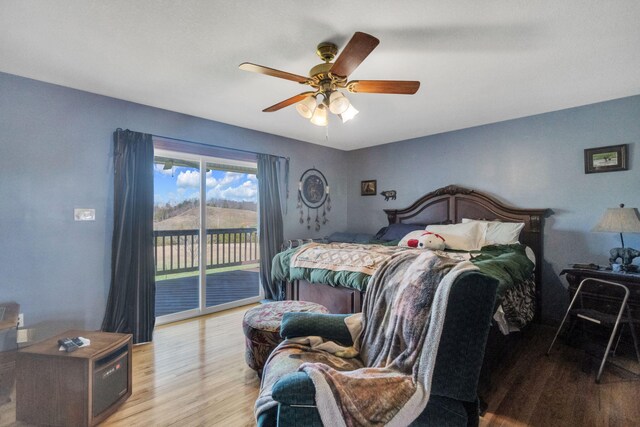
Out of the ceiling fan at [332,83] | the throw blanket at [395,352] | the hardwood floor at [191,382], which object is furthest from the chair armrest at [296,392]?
the ceiling fan at [332,83]

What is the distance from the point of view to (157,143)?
11.0 ft

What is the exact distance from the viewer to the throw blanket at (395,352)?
1.05m

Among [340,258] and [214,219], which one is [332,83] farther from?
[214,219]

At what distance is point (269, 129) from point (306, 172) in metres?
0.99

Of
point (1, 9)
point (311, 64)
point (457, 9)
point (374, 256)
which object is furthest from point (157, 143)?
point (457, 9)

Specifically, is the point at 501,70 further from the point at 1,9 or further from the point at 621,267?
the point at 1,9

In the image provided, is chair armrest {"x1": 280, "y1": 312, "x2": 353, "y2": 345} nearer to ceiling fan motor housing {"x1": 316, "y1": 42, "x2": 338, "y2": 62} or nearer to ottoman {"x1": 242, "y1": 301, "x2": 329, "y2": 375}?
ottoman {"x1": 242, "y1": 301, "x2": 329, "y2": 375}

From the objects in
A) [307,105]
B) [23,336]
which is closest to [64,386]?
[23,336]

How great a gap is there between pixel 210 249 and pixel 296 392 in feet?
14.0

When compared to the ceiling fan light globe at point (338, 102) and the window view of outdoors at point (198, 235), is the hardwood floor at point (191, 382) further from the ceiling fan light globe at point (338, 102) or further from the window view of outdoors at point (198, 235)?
the ceiling fan light globe at point (338, 102)

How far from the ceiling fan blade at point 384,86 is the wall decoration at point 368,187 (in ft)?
10.1

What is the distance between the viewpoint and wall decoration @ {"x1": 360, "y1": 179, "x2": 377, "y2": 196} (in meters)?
5.16

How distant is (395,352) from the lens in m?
1.35

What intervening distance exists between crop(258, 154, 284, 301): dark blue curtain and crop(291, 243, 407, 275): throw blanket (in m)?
0.95
